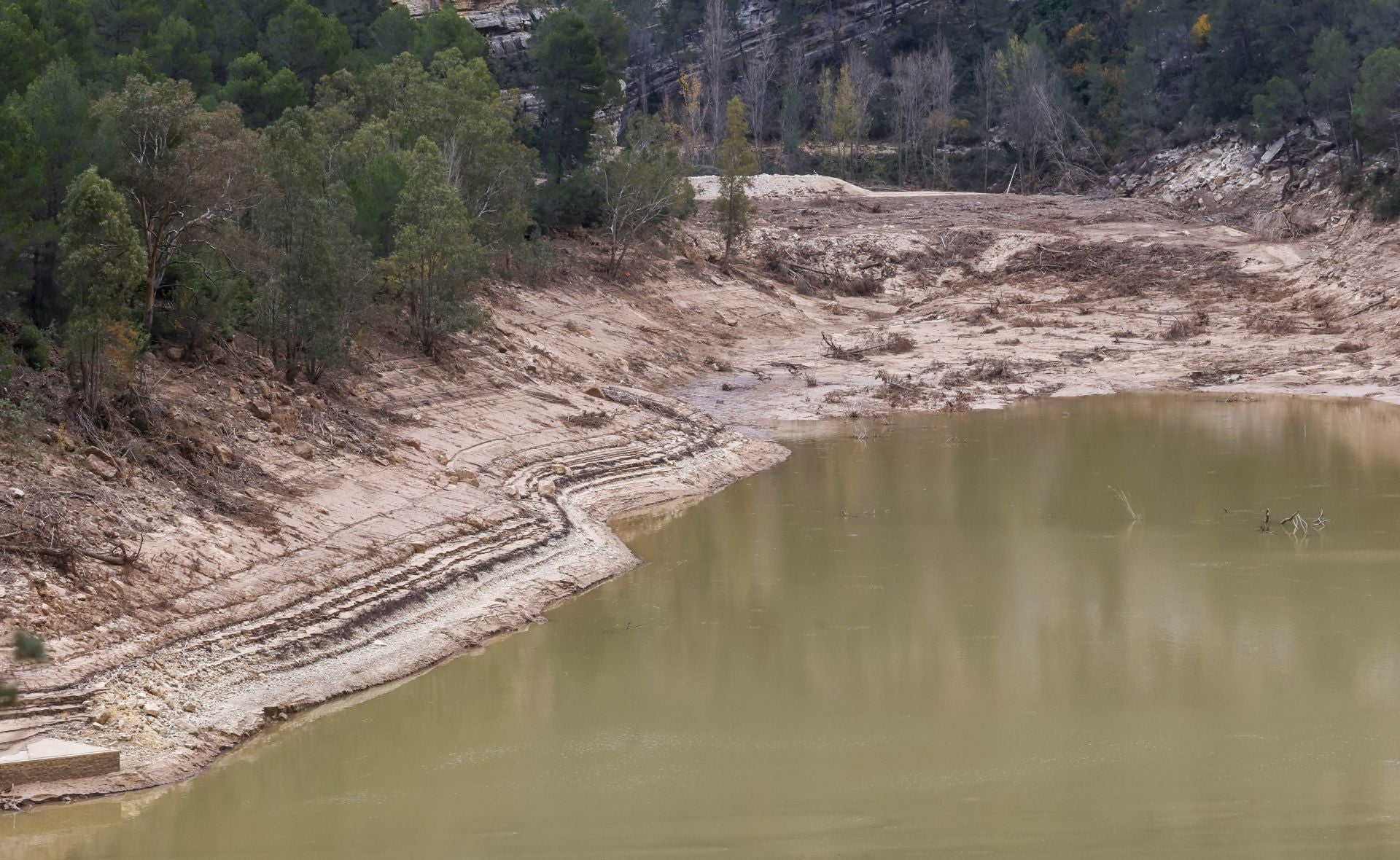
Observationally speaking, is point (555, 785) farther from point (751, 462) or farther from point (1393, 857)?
point (751, 462)

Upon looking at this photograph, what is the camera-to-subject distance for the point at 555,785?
47.5ft

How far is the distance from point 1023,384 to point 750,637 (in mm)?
23310

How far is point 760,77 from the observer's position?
91062 mm

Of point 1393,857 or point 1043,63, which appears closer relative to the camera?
point 1393,857

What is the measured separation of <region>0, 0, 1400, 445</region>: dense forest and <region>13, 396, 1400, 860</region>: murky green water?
6758 millimetres

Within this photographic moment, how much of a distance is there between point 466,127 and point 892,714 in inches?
1002

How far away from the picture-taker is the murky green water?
1315 centimetres

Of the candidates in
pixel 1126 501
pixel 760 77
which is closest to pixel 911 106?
pixel 760 77

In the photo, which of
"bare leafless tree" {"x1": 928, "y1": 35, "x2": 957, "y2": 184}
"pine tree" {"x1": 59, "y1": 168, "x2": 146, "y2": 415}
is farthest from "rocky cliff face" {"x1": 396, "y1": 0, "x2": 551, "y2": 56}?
"pine tree" {"x1": 59, "y1": 168, "x2": 146, "y2": 415}

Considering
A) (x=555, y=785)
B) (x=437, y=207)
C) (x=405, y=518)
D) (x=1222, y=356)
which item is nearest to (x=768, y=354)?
(x=1222, y=356)

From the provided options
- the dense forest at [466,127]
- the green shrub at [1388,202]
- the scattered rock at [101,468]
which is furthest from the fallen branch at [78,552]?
the green shrub at [1388,202]

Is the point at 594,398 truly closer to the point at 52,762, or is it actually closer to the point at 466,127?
the point at 466,127

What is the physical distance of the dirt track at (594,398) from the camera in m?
16.1

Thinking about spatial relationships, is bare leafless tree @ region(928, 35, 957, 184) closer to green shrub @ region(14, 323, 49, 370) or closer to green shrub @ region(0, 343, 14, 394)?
green shrub @ region(14, 323, 49, 370)
